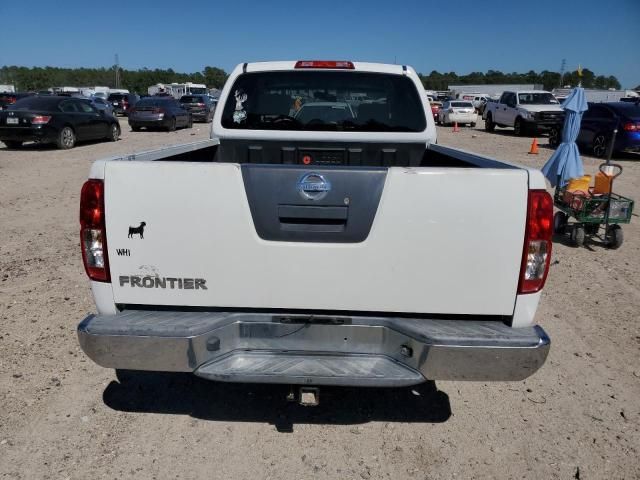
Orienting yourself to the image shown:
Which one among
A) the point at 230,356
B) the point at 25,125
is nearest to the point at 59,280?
the point at 230,356

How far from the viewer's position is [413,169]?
2471 mm

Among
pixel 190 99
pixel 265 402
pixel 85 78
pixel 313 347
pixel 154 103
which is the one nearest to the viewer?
pixel 313 347

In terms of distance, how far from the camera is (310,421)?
3.22 metres

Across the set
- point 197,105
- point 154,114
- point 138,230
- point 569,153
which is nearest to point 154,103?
point 154,114

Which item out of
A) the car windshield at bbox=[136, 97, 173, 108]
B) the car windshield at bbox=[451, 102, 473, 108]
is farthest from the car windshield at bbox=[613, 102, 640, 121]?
the car windshield at bbox=[136, 97, 173, 108]

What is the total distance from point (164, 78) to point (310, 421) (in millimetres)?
129337

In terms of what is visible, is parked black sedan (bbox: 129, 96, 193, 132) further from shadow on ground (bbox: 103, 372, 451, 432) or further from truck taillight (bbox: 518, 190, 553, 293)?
truck taillight (bbox: 518, 190, 553, 293)

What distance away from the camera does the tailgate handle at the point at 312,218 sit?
2480 millimetres

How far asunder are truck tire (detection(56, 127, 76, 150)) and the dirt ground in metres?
12.7

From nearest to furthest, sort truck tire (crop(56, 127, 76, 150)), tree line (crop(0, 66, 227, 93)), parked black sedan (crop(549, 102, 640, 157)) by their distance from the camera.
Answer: parked black sedan (crop(549, 102, 640, 157)) → truck tire (crop(56, 127, 76, 150)) → tree line (crop(0, 66, 227, 93))

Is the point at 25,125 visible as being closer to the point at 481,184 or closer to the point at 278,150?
the point at 278,150

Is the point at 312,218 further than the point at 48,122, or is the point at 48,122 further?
the point at 48,122

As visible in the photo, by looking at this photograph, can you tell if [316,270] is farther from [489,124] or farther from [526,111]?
[489,124]

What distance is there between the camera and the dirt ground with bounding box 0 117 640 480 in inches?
110
